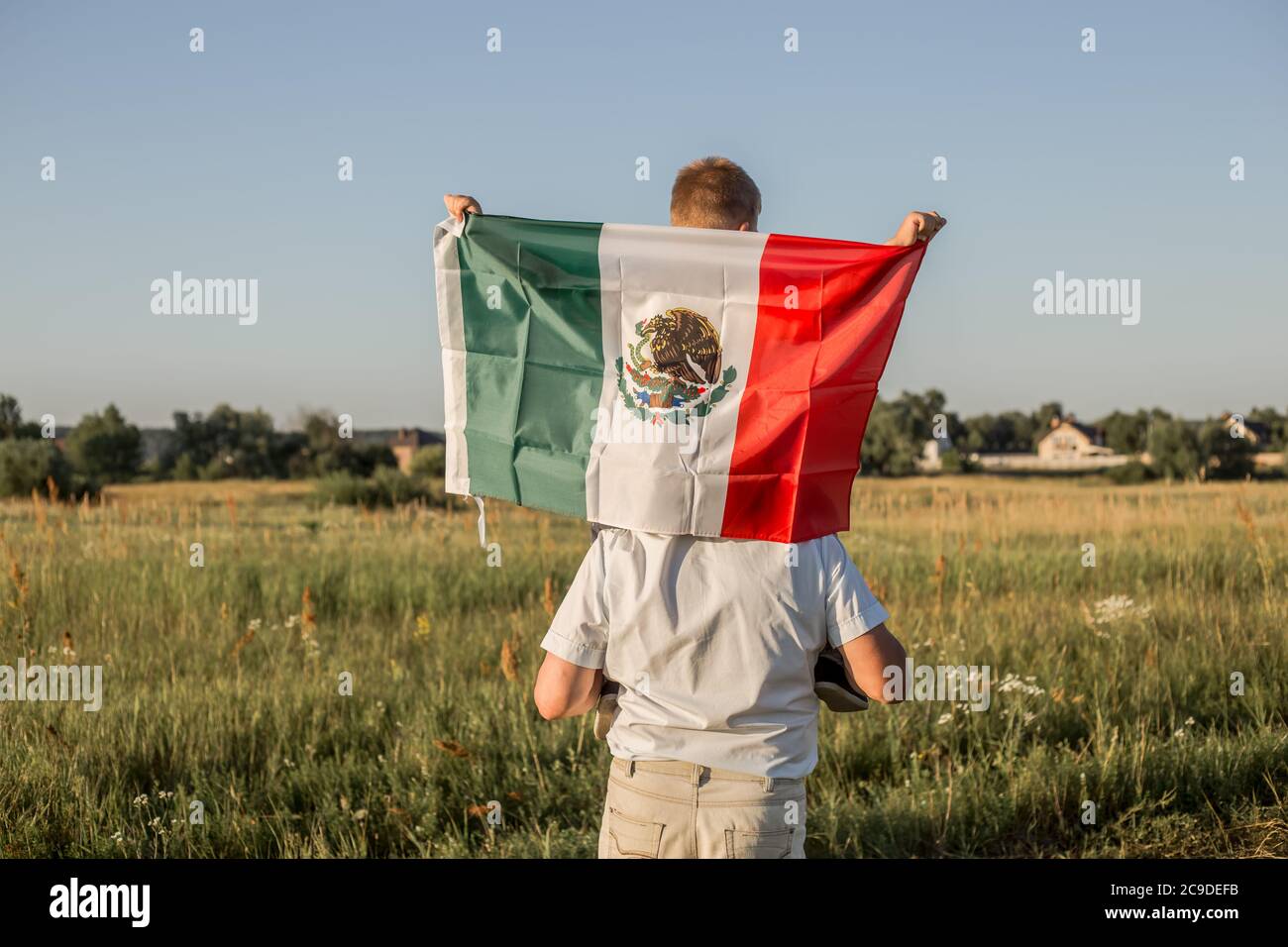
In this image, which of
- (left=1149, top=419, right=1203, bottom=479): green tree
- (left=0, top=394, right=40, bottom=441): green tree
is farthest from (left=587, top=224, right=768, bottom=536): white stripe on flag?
(left=1149, top=419, right=1203, bottom=479): green tree

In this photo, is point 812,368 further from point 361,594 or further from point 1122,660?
point 361,594

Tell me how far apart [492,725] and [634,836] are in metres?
3.22

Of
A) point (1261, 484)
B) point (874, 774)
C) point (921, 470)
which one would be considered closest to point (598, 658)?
point (874, 774)

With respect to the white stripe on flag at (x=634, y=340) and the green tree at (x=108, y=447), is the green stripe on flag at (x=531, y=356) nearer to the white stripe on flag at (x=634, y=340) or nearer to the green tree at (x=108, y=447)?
the white stripe on flag at (x=634, y=340)

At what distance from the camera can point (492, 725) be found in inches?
220

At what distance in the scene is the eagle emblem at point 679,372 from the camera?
2826 mm

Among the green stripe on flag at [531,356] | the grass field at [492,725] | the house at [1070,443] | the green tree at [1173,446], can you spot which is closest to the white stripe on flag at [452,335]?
the green stripe on flag at [531,356]

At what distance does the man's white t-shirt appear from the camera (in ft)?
7.84

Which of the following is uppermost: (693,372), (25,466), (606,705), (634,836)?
(693,372)

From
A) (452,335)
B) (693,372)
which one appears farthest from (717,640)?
(452,335)

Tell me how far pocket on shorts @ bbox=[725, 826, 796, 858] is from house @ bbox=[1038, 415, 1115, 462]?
50.3m

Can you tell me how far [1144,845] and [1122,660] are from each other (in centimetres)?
205

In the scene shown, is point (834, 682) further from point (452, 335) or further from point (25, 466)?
point (25, 466)

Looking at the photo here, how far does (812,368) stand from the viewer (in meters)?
2.92
